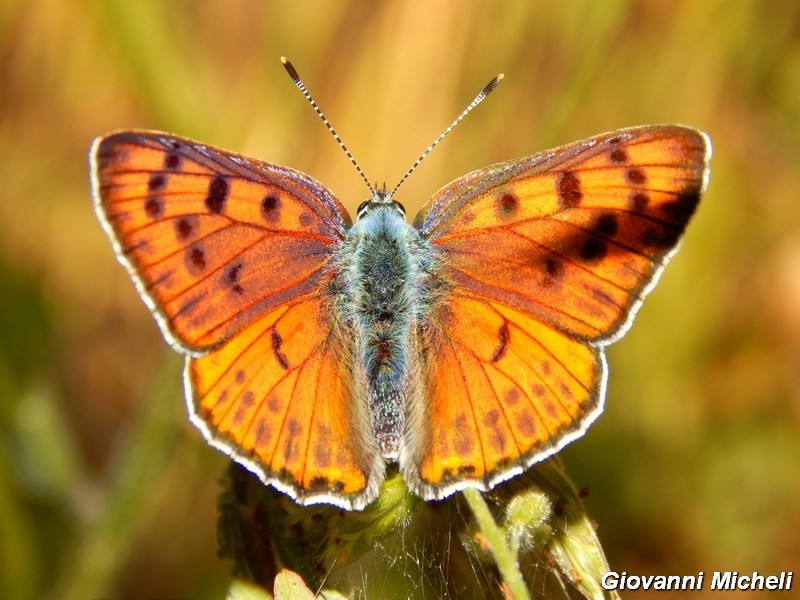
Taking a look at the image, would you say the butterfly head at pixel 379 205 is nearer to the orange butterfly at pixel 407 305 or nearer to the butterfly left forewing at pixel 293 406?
the orange butterfly at pixel 407 305

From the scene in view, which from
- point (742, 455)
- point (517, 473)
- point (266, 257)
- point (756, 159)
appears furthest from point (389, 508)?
point (756, 159)

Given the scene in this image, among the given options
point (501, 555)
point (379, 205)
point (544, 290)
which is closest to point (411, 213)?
point (379, 205)

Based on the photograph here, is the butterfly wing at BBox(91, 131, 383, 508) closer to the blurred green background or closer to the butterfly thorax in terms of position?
the butterfly thorax

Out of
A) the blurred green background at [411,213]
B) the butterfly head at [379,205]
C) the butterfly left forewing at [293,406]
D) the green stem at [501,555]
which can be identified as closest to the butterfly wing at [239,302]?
the butterfly left forewing at [293,406]

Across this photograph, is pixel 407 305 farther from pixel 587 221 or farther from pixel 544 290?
pixel 587 221

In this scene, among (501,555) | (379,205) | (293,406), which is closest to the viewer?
(501,555)
